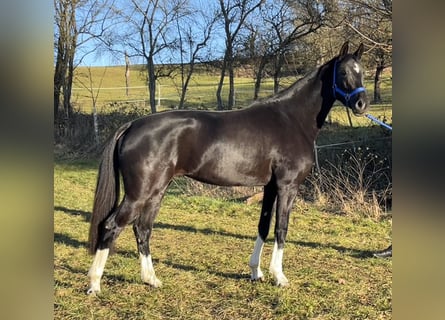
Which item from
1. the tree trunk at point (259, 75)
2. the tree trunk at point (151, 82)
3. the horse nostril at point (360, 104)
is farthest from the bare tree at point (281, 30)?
the horse nostril at point (360, 104)

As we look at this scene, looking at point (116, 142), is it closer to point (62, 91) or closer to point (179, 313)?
point (179, 313)

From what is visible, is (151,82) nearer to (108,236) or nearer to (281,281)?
(108,236)

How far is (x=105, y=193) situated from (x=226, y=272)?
1345mm

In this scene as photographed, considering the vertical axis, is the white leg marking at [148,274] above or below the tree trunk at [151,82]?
below

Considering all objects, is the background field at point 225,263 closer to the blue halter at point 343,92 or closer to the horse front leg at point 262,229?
the horse front leg at point 262,229

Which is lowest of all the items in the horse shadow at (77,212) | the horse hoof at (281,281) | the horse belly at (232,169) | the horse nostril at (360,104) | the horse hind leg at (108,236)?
the horse shadow at (77,212)

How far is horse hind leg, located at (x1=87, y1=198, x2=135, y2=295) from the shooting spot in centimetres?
312

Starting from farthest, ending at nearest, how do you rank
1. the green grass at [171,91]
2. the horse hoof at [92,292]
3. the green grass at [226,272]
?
the green grass at [171,91] < the horse hoof at [92,292] < the green grass at [226,272]

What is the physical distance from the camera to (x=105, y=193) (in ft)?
10.6

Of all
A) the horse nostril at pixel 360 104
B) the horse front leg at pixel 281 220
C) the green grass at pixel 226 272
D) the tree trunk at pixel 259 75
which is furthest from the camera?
the tree trunk at pixel 259 75

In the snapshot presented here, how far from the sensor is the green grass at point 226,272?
2947mm

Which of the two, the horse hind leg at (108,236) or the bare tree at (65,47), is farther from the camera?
the bare tree at (65,47)

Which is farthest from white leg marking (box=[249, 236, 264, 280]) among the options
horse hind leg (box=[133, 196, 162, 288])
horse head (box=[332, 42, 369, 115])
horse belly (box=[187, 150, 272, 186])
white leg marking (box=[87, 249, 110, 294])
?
horse head (box=[332, 42, 369, 115])
